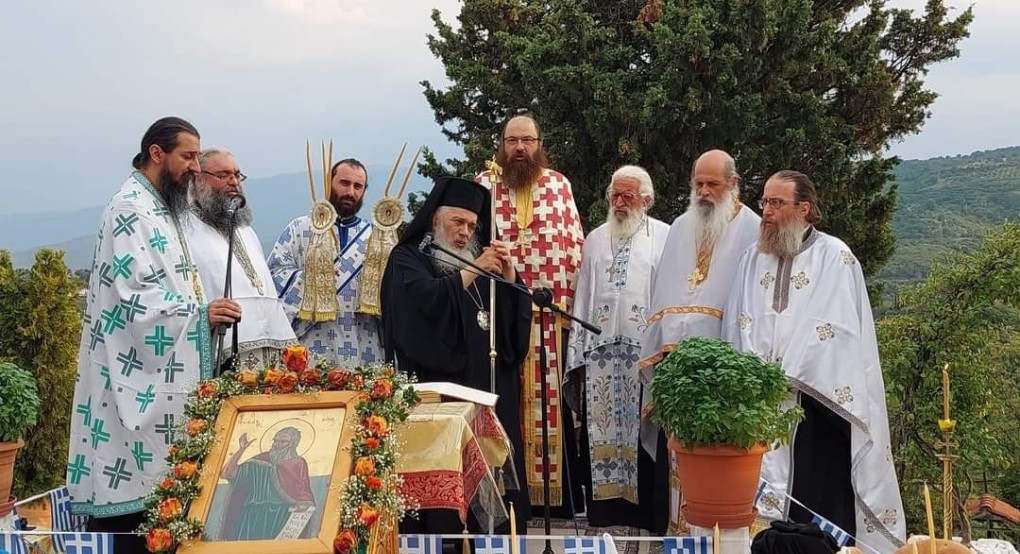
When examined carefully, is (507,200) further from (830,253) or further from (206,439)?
(206,439)

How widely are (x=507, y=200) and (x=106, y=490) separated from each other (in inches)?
117

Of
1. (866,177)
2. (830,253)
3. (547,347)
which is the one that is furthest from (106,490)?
(866,177)

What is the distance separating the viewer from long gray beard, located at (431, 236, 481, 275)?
5.42 meters

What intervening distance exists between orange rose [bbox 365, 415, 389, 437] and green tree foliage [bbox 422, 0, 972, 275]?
30.2 feet

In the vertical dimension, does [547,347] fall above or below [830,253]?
below

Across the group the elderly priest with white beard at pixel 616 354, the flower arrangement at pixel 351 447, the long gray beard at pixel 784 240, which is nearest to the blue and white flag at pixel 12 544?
the flower arrangement at pixel 351 447

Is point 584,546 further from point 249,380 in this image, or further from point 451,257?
point 451,257

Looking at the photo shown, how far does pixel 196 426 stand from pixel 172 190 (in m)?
1.74

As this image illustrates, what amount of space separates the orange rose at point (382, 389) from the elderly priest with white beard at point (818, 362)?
2.28 m

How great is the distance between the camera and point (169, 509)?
317 cm

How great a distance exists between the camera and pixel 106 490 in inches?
174

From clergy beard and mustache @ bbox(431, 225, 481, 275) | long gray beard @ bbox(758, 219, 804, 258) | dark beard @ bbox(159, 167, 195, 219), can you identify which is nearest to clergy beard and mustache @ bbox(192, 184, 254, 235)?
dark beard @ bbox(159, 167, 195, 219)

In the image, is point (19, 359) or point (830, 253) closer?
point (830, 253)

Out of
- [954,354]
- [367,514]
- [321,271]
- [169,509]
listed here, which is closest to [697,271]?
[954,354]
